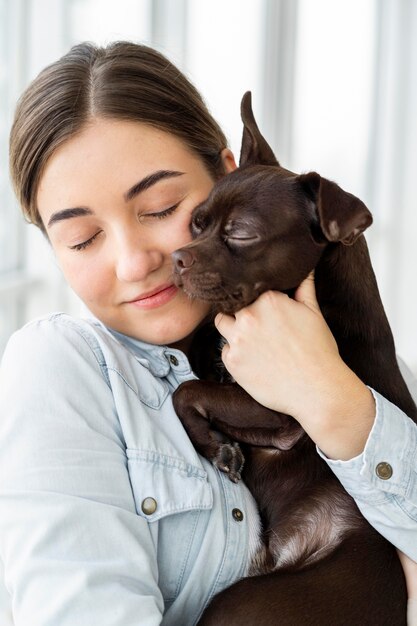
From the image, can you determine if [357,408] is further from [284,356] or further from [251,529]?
[251,529]

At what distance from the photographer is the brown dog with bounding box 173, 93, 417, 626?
136cm

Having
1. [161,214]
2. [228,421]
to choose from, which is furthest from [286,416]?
[161,214]

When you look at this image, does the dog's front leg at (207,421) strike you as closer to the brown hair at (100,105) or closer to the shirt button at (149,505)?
the shirt button at (149,505)

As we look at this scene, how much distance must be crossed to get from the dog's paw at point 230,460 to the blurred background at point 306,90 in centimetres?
171

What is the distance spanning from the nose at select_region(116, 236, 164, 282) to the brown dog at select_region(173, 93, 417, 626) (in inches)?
2.3

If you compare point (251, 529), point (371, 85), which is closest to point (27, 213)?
point (251, 529)

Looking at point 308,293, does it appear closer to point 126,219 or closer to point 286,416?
point 286,416

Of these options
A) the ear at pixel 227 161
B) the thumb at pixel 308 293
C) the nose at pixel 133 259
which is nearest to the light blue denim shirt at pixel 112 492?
the nose at pixel 133 259

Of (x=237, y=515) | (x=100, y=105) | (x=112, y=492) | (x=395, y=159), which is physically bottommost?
(x=395, y=159)

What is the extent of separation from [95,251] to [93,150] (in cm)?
18

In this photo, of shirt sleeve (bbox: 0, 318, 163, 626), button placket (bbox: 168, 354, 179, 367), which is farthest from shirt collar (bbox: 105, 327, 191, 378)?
shirt sleeve (bbox: 0, 318, 163, 626)

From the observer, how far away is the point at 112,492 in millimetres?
1226

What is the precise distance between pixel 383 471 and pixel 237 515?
244mm

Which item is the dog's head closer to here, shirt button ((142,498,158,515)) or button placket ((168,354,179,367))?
button placket ((168,354,179,367))
